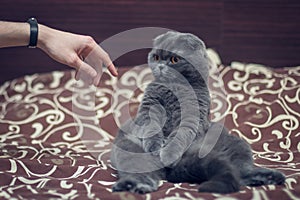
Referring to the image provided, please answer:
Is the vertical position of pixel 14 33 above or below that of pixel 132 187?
above

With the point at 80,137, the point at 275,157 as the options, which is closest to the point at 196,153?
the point at 275,157

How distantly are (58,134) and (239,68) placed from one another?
847 millimetres

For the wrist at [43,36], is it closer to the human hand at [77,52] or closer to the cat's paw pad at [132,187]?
the human hand at [77,52]

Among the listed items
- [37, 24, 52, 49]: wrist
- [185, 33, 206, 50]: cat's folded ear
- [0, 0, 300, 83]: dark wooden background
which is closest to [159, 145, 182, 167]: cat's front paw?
[185, 33, 206, 50]: cat's folded ear

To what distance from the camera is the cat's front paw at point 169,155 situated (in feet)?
3.88

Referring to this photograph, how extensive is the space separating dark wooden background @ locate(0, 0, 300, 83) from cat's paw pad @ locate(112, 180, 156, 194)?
1200 millimetres

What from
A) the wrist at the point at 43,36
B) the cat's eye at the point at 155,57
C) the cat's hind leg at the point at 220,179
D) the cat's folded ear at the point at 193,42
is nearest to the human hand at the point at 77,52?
the wrist at the point at 43,36

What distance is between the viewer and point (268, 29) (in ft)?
7.29

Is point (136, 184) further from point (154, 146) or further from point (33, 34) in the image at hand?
point (33, 34)

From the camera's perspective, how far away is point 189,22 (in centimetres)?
225

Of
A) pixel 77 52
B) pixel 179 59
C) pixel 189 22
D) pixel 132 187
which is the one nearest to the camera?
pixel 132 187

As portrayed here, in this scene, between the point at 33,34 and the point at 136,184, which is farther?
the point at 33,34

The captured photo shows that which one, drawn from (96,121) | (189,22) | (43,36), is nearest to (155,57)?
(43,36)

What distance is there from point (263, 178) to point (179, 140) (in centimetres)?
24
